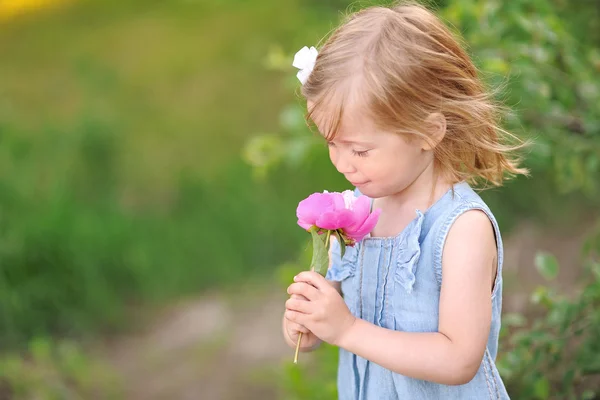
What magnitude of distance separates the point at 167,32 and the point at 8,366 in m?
2.96

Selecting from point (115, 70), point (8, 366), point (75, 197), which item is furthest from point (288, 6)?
point (8, 366)

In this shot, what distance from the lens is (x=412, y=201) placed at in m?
1.57

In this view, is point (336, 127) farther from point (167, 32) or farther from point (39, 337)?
point (167, 32)

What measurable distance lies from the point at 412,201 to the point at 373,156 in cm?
16

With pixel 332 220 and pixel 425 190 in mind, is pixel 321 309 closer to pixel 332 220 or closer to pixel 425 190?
pixel 332 220

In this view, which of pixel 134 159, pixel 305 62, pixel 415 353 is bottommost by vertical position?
pixel 415 353

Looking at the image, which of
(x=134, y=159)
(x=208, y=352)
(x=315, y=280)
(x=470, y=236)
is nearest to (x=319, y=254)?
(x=315, y=280)

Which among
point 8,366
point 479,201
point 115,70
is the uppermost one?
point 115,70

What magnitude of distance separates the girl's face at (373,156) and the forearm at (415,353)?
253 mm

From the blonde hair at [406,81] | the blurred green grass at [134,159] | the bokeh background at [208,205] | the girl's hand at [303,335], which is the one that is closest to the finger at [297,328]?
the girl's hand at [303,335]

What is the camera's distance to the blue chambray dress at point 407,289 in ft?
4.91

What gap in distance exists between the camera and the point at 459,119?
1.53 meters

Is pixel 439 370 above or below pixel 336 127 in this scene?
below

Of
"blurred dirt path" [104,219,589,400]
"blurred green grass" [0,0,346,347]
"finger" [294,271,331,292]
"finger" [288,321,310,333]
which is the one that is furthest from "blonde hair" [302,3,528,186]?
"blurred green grass" [0,0,346,347]
